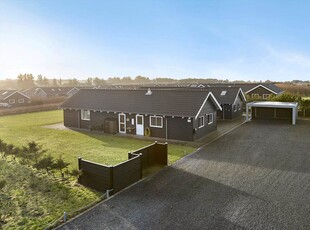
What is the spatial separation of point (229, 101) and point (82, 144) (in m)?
20.7

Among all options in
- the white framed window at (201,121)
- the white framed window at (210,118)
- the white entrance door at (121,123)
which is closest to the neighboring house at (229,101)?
the white framed window at (210,118)

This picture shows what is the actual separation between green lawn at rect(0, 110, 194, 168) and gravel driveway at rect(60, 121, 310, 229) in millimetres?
3096

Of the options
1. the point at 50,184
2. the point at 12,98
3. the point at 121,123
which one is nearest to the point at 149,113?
the point at 121,123

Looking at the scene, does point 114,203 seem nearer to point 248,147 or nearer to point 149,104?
point 248,147

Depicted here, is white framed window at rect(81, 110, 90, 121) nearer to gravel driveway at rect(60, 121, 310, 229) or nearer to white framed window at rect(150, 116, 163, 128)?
white framed window at rect(150, 116, 163, 128)

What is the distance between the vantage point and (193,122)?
2248 cm

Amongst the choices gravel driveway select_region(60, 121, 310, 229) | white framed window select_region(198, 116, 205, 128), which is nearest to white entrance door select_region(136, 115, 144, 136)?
white framed window select_region(198, 116, 205, 128)

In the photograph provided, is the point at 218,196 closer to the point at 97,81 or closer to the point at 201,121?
the point at 201,121

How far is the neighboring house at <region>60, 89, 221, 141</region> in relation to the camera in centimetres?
2305

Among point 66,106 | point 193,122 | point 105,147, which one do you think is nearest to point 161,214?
point 105,147

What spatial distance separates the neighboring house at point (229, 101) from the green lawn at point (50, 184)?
53.6ft

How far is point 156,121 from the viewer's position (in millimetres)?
24234

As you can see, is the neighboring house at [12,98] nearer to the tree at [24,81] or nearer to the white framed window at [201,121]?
the white framed window at [201,121]

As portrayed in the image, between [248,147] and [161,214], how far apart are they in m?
12.3
